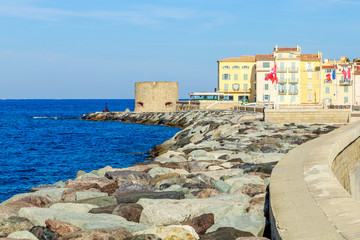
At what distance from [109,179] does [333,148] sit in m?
5.14

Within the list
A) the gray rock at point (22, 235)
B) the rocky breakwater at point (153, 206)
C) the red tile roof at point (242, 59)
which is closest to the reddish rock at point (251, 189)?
the rocky breakwater at point (153, 206)

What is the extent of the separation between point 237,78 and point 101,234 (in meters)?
72.6

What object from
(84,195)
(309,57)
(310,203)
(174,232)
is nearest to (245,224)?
(310,203)

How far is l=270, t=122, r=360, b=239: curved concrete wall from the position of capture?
480 cm

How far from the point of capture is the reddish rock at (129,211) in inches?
281

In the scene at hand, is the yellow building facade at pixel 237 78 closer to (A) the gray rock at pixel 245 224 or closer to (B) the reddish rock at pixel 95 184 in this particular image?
(B) the reddish rock at pixel 95 184

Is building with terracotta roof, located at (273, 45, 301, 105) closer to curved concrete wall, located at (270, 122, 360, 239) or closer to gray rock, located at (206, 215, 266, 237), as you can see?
curved concrete wall, located at (270, 122, 360, 239)

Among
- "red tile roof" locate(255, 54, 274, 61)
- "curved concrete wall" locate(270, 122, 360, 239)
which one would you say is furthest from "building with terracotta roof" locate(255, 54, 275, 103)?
"curved concrete wall" locate(270, 122, 360, 239)

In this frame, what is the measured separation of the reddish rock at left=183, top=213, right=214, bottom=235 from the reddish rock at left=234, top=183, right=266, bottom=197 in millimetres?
1861

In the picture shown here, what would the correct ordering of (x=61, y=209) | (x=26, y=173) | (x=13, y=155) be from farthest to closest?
(x=13, y=155) < (x=26, y=173) < (x=61, y=209)

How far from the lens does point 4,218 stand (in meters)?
7.02

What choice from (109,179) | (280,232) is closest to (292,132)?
(109,179)

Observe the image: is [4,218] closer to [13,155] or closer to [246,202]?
[246,202]

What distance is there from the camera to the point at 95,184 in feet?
33.4
